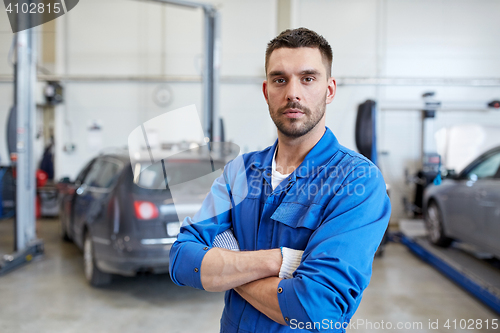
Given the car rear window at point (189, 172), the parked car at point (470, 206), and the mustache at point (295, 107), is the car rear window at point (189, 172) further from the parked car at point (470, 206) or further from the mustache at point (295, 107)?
the parked car at point (470, 206)

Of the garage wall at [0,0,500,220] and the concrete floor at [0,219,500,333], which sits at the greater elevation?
the garage wall at [0,0,500,220]

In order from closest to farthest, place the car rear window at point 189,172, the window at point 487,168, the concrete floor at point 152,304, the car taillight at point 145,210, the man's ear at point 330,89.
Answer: the man's ear at point 330,89 → the car rear window at point 189,172 → the car taillight at point 145,210 → the concrete floor at point 152,304 → the window at point 487,168

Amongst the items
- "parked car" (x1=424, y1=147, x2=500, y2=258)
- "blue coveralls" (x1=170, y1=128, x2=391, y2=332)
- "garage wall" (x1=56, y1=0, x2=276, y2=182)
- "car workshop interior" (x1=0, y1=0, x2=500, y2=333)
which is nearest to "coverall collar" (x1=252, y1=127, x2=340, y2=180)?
"blue coveralls" (x1=170, y1=128, x2=391, y2=332)

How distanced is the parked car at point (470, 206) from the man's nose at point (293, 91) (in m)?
2.98

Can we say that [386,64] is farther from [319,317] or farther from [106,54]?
[106,54]

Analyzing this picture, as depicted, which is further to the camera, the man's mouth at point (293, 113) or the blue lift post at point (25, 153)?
the blue lift post at point (25, 153)

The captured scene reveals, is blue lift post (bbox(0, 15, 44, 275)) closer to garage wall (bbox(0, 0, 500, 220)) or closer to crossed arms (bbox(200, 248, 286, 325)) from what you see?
garage wall (bbox(0, 0, 500, 220))

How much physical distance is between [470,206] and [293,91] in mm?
3437

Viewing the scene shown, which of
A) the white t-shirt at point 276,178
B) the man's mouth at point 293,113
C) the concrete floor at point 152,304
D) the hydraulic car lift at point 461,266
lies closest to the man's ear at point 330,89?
the man's mouth at point 293,113

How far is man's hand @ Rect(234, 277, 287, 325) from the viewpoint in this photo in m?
0.81

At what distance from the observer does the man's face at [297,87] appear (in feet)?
2.67

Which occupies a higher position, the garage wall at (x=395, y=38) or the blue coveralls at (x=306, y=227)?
the garage wall at (x=395, y=38)

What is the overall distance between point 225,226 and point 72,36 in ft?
22.7

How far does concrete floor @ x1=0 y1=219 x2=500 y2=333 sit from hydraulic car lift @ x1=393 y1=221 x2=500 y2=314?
114 mm
